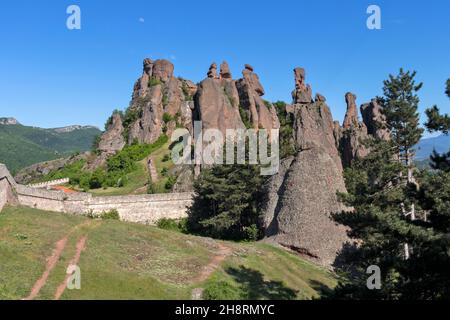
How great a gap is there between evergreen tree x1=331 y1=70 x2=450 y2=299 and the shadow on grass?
3.74 meters

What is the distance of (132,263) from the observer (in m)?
25.7

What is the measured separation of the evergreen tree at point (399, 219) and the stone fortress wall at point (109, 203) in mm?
20279

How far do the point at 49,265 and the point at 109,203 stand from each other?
2013 cm

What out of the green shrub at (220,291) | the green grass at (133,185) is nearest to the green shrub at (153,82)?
the green grass at (133,185)

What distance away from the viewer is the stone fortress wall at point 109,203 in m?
37.6

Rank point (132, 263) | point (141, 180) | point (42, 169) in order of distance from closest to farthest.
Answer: point (132, 263) < point (141, 180) < point (42, 169)

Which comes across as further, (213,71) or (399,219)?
(213,71)

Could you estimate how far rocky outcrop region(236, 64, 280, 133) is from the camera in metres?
77.9

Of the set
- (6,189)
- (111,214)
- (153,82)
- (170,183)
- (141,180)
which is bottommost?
(111,214)

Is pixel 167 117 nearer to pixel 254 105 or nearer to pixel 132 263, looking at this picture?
pixel 254 105

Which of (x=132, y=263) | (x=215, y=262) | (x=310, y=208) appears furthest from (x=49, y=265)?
(x=310, y=208)

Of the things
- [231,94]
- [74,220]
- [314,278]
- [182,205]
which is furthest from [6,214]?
[231,94]

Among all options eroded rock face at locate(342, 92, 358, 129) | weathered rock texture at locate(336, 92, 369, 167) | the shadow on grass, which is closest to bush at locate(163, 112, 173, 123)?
weathered rock texture at locate(336, 92, 369, 167)
